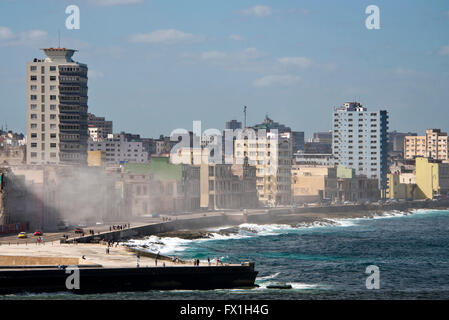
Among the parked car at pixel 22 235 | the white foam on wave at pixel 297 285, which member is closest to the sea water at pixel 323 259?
the white foam on wave at pixel 297 285

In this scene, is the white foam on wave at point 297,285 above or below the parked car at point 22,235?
below

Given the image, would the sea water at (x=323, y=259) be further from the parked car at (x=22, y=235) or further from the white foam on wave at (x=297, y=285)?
the parked car at (x=22, y=235)

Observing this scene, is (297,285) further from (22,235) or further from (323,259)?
(22,235)

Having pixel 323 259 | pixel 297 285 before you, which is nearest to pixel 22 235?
pixel 323 259

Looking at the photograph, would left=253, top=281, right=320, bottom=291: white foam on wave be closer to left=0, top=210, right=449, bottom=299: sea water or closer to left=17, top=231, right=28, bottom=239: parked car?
left=0, top=210, right=449, bottom=299: sea water

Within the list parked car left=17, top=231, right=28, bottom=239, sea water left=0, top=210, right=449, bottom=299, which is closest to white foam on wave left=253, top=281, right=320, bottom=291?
sea water left=0, top=210, right=449, bottom=299

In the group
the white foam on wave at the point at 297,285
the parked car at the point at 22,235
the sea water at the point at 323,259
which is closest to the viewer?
the sea water at the point at 323,259

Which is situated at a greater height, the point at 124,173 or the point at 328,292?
the point at 124,173

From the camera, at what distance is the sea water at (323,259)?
92.9m

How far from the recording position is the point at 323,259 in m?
129
